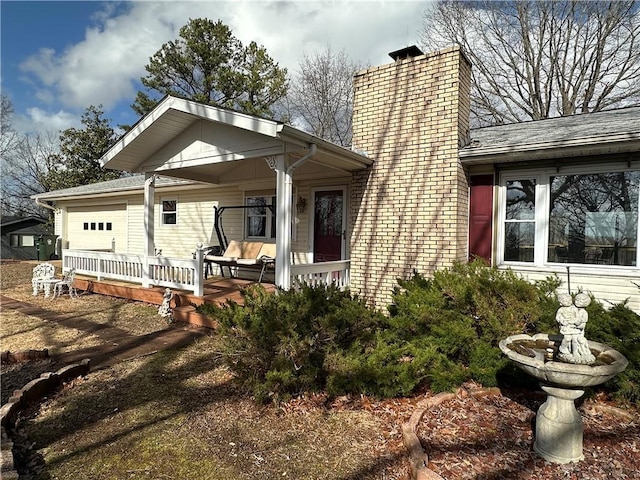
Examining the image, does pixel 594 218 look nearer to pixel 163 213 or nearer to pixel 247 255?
pixel 247 255

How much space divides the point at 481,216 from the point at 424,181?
116 centimetres

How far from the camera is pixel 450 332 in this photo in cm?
421

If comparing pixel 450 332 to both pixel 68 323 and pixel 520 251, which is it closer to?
pixel 520 251

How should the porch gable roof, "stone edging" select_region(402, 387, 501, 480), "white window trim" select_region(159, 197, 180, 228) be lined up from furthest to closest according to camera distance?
"white window trim" select_region(159, 197, 180, 228) → the porch gable roof → "stone edging" select_region(402, 387, 501, 480)

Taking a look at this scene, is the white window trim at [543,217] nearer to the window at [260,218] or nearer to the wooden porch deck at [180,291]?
the wooden porch deck at [180,291]

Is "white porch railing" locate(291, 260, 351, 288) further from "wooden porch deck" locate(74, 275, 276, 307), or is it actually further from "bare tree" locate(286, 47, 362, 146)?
"bare tree" locate(286, 47, 362, 146)

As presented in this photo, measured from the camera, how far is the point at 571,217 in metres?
5.94

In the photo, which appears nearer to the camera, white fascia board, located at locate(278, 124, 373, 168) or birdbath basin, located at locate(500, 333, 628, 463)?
birdbath basin, located at locate(500, 333, 628, 463)

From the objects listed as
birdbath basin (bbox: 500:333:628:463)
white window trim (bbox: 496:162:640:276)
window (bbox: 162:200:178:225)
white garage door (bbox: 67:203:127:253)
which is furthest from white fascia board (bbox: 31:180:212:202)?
birdbath basin (bbox: 500:333:628:463)

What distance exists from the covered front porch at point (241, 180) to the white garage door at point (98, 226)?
4.02 metres

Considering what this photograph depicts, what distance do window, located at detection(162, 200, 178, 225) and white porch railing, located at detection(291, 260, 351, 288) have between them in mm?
6805

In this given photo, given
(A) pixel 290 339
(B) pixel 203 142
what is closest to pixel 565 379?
(A) pixel 290 339

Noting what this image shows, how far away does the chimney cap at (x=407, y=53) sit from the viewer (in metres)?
A: 7.01

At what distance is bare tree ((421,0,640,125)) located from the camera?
16672mm
